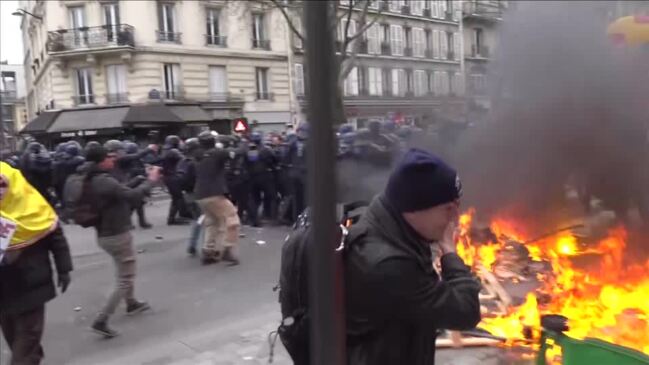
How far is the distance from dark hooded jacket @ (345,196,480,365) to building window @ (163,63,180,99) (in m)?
24.4

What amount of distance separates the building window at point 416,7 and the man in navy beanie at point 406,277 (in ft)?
27.4

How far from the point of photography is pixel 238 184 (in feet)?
30.5

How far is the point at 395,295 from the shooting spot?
1.54 metres

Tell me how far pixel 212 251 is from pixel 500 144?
11.7ft

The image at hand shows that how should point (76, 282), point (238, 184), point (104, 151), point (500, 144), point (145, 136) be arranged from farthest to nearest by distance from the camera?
point (145, 136), point (238, 184), point (76, 282), point (500, 144), point (104, 151)

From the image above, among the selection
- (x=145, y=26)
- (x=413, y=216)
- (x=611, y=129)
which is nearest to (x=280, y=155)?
(x=611, y=129)

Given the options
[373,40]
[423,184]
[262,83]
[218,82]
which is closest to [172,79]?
[218,82]

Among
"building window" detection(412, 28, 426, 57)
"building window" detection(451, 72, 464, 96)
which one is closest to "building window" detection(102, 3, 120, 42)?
"building window" detection(412, 28, 426, 57)

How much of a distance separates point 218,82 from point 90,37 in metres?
5.57

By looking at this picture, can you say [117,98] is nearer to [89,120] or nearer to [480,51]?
[89,120]

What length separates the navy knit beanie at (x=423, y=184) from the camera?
1624 millimetres

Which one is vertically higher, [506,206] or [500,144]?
[500,144]

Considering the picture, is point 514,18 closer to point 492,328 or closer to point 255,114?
point 492,328

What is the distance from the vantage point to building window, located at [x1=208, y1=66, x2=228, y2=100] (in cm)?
2609
